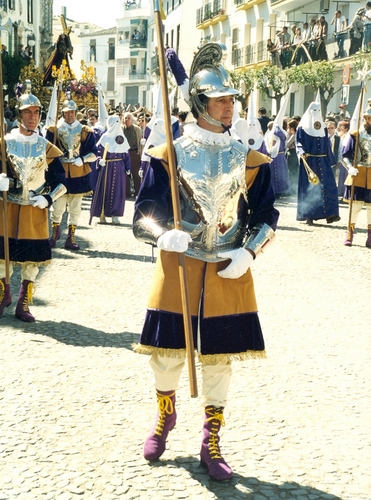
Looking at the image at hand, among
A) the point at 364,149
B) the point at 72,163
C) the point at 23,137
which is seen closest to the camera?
the point at 23,137

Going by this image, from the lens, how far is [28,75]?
938 inches

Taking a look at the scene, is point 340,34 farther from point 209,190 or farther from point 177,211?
point 177,211

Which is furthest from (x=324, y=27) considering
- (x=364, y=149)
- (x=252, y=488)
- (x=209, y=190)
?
(x=252, y=488)

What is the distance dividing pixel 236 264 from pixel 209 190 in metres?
0.37

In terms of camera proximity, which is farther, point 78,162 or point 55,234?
point 55,234

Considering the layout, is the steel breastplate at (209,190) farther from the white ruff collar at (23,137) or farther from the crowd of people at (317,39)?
the crowd of people at (317,39)

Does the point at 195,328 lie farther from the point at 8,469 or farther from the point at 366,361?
the point at 366,361

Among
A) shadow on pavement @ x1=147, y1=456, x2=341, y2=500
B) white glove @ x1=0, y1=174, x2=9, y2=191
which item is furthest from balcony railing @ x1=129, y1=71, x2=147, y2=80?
shadow on pavement @ x1=147, y1=456, x2=341, y2=500

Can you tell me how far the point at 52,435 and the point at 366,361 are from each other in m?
2.38

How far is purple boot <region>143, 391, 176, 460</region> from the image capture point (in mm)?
3809

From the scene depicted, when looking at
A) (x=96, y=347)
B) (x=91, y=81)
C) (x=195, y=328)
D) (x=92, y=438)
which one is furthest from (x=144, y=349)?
(x=91, y=81)

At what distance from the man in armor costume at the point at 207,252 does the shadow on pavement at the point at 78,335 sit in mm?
2016

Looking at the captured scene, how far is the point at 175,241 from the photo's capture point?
11.4 feet

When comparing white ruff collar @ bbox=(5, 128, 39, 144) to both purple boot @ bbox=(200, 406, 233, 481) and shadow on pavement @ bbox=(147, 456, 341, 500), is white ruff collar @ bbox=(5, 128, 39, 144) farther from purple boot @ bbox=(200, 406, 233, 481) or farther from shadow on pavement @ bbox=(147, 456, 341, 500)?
shadow on pavement @ bbox=(147, 456, 341, 500)
